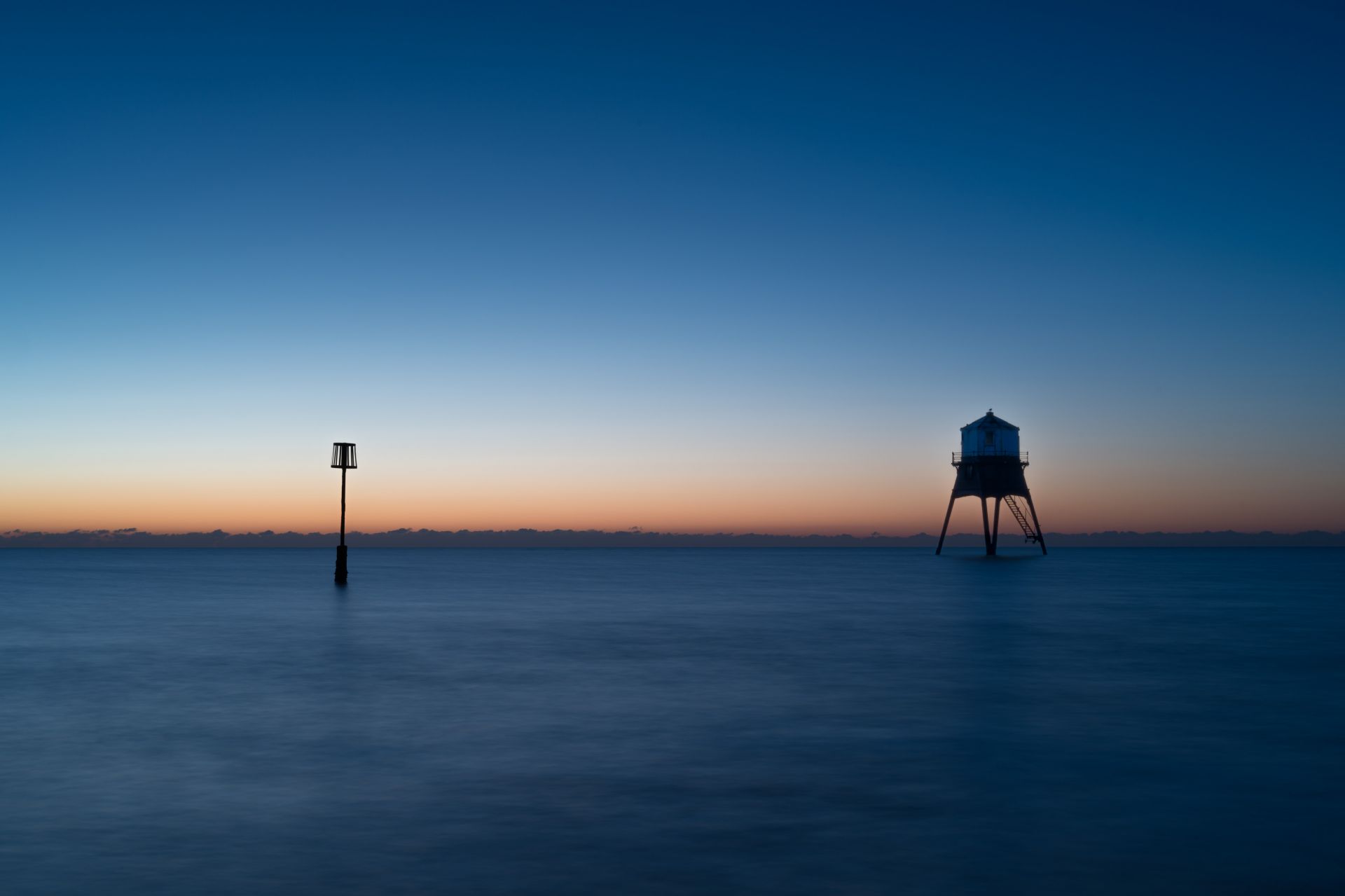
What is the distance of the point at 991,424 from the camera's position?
82.4 m

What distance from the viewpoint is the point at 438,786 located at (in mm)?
11789

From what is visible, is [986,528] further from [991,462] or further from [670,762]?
[670,762]

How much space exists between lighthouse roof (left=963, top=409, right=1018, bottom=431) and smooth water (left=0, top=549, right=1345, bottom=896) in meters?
50.7

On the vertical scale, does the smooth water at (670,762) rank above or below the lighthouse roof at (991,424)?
below

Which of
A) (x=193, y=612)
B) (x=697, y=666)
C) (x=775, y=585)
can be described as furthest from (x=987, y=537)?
(x=697, y=666)

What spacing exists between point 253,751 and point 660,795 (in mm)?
5883

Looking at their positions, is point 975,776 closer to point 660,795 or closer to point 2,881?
point 660,795

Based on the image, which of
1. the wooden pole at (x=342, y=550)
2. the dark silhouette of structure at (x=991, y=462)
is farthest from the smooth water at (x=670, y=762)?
the dark silhouette of structure at (x=991, y=462)

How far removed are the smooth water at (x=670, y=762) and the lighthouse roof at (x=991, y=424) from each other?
5072 cm

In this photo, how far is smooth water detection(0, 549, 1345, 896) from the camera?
350 inches

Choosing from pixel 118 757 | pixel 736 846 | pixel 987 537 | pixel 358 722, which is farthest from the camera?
pixel 987 537

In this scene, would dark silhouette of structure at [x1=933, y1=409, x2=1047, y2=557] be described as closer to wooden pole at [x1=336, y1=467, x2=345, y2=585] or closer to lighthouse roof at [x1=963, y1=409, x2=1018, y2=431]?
lighthouse roof at [x1=963, y1=409, x2=1018, y2=431]

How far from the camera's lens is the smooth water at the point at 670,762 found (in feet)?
29.2

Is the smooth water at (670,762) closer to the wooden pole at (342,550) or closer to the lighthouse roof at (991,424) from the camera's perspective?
the wooden pole at (342,550)
